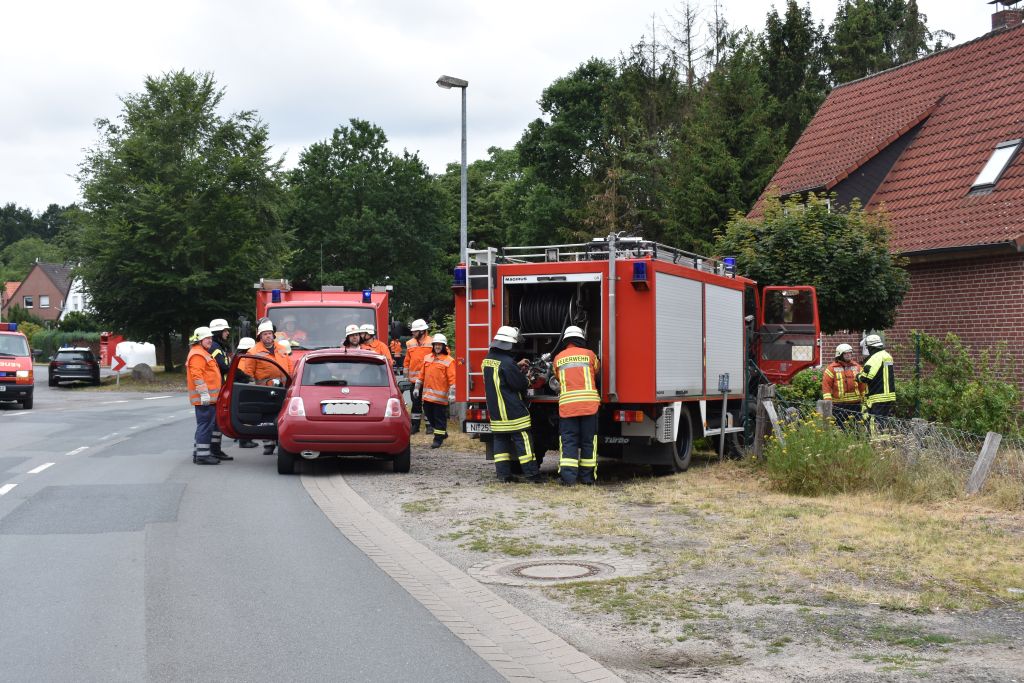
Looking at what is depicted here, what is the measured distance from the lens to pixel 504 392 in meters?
13.1

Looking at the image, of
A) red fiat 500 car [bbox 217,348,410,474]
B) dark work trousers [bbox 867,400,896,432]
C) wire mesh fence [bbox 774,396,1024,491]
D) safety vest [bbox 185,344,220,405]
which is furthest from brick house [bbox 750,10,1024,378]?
safety vest [bbox 185,344,220,405]

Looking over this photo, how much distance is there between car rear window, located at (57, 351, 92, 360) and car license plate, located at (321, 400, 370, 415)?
3471 cm

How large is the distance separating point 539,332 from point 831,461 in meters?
4.07

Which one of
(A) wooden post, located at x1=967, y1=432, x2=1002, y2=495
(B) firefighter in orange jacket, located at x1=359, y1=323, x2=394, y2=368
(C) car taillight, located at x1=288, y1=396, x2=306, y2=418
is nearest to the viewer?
(A) wooden post, located at x1=967, y1=432, x2=1002, y2=495

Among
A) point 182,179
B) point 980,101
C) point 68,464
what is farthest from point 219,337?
point 182,179

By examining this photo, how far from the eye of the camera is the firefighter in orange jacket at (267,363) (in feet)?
51.4

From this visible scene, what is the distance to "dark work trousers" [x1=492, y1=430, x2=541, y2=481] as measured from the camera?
13.1m

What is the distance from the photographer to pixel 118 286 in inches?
1881

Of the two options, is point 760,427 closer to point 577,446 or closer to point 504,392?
point 577,446

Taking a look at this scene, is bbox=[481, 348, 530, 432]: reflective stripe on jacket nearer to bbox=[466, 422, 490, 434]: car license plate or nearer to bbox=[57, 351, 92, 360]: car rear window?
bbox=[466, 422, 490, 434]: car license plate

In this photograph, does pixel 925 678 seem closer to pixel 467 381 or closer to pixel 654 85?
pixel 467 381

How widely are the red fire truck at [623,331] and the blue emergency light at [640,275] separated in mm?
16

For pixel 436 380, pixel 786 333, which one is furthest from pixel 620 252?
pixel 436 380

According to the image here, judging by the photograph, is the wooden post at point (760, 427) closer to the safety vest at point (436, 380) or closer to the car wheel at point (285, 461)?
the safety vest at point (436, 380)
